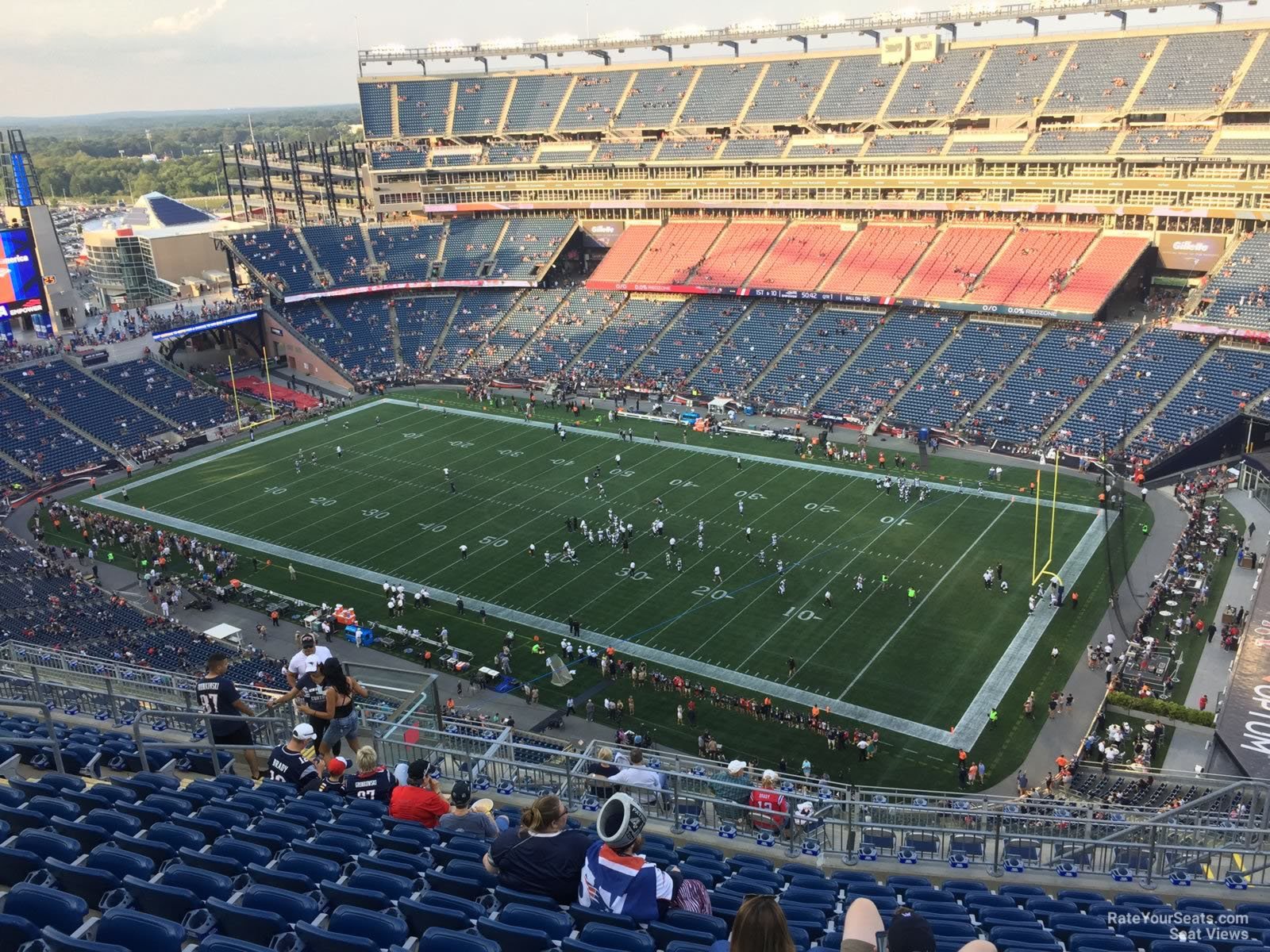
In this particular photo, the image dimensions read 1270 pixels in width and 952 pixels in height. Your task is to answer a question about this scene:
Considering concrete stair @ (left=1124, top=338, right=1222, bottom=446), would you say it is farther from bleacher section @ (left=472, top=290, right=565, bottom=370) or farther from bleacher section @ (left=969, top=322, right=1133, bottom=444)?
bleacher section @ (left=472, top=290, right=565, bottom=370)

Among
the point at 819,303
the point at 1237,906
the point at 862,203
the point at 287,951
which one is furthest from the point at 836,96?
the point at 287,951

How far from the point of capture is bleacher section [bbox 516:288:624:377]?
64.8 meters

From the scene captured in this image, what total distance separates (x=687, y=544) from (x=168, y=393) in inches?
1389

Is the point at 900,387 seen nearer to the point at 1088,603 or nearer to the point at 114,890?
the point at 1088,603

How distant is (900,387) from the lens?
177 ft

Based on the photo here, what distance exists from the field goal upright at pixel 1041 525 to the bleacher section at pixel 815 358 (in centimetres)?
1352

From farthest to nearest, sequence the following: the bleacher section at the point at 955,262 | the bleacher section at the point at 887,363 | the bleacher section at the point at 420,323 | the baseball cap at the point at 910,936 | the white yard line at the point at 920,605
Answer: the bleacher section at the point at 420,323
the bleacher section at the point at 955,262
the bleacher section at the point at 887,363
the white yard line at the point at 920,605
the baseball cap at the point at 910,936

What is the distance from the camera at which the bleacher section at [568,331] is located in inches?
2552

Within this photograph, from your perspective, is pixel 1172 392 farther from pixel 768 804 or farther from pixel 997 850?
pixel 997 850

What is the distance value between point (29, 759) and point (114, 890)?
6.54 metres

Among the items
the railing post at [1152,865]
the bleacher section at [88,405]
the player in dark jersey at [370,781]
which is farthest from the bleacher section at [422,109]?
the railing post at [1152,865]

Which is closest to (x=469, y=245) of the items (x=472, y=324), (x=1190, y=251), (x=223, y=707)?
(x=472, y=324)

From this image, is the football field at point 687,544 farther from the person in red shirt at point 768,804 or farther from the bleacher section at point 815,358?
the person in red shirt at point 768,804

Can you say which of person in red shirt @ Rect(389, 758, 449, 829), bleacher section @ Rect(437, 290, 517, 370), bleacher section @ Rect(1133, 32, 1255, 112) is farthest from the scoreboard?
bleacher section @ Rect(1133, 32, 1255, 112)
